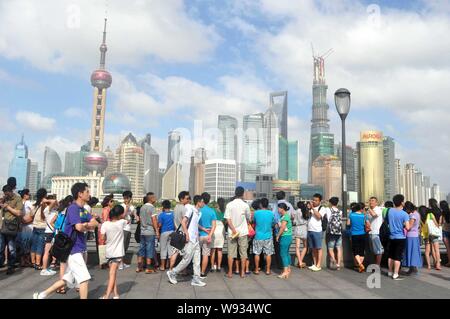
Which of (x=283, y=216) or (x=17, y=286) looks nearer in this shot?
(x=17, y=286)

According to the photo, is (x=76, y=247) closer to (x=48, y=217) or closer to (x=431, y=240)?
(x=48, y=217)

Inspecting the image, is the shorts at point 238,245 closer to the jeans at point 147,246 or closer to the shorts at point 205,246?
the shorts at point 205,246

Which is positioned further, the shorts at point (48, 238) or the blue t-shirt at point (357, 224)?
the blue t-shirt at point (357, 224)

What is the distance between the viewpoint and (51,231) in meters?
8.56

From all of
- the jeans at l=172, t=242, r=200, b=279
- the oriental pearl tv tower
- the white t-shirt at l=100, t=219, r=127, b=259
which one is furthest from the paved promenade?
the oriental pearl tv tower

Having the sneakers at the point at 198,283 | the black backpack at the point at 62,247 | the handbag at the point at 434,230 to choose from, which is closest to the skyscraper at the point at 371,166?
the handbag at the point at 434,230

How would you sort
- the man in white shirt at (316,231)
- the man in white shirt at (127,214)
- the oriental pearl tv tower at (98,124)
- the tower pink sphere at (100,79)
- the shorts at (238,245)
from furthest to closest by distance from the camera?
1. the tower pink sphere at (100,79)
2. the oriental pearl tv tower at (98,124)
3. the man in white shirt at (316,231)
4. the man in white shirt at (127,214)
5. the shorts at (238,245)

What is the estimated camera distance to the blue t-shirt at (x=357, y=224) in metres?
9.15

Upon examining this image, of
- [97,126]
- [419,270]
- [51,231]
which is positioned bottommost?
[419,270]
